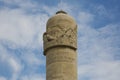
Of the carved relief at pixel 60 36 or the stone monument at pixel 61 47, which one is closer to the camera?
the stone monument at pixel 61 47

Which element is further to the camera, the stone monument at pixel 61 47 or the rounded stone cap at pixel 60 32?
the rounded stone cap at pixel 60 32

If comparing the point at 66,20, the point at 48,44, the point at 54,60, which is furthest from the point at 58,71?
the point at 66,20

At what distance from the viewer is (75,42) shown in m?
18.0

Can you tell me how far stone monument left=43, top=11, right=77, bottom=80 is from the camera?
17.0 m

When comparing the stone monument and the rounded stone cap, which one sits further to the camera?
the rounded stone cap

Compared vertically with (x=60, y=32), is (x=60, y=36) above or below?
below

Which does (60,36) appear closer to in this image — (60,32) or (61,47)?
(60,32)

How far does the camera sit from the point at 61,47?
1748cm

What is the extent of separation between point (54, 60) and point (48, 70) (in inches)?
26.7

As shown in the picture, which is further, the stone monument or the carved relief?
the carved relief

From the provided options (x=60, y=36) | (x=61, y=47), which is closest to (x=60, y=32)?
(x=60, y=36)

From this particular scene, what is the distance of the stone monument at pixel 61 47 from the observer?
17.0 metres

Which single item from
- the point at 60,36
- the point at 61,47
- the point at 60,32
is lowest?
the point at 61,47

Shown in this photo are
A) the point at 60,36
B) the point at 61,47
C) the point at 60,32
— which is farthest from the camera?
the point at 60,32
